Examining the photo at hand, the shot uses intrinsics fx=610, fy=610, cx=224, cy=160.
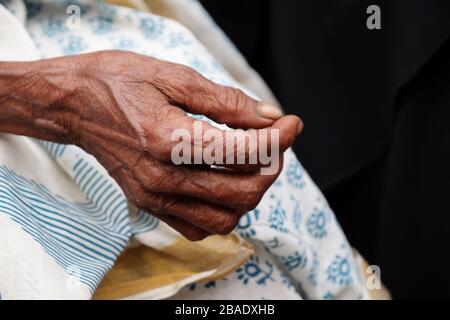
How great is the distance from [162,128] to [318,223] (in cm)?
27

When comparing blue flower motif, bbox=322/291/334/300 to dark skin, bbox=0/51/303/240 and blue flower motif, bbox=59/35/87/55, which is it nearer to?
dark skin, bbox=0/51/303/240

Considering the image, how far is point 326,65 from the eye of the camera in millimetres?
894

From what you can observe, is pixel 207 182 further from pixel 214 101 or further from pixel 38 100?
pixel 38 100

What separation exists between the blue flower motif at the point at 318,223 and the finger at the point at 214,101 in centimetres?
19

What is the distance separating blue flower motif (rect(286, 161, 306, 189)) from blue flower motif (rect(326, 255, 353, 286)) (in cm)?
10

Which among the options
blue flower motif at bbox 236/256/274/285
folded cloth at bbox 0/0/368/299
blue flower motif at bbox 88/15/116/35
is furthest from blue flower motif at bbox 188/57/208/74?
blue flower motif at bbox 236/256/274/285

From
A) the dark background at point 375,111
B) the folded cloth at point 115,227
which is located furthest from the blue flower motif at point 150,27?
the dark background at point 375,111

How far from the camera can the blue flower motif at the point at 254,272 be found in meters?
0.66

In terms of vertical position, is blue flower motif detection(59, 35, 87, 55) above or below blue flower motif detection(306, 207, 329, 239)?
above

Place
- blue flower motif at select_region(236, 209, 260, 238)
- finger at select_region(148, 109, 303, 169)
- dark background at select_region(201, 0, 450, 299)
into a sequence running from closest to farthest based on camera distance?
finger at select_region(148, 109, 303, 169) → blue flower motif at select_region(236, 209, 260, 238) → dark background at select_region(201, 0, 450, 299)

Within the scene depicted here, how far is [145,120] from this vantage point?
520 mm

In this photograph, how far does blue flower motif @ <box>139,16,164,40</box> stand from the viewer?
28.1 inches

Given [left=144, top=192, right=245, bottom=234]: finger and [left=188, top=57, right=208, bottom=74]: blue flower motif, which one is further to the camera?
[left=188, top=57, right=208, bottom=74]: blue flower motif

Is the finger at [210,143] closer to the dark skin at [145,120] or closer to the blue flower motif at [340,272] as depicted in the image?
the dark skin at [145,120]
